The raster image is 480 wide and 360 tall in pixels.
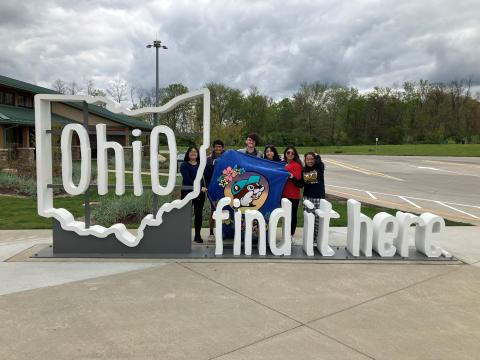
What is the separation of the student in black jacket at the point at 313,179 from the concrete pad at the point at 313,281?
1.32 meters

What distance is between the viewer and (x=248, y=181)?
636cm

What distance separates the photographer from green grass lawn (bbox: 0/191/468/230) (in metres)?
8.13

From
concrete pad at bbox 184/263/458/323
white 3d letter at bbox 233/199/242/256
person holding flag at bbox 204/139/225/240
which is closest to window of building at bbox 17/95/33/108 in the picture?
person holding flag at bbox 204/139/225/240

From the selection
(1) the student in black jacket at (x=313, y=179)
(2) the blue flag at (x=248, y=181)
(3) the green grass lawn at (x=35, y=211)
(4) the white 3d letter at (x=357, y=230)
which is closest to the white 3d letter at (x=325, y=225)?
(4) the white 3d letter at (x=357, y=230)

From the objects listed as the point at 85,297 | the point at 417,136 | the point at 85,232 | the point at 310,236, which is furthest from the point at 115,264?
the point at 417,136

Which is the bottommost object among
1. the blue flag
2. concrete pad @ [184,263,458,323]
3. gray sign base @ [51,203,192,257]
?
concrete pad @ [184,263,458,323]

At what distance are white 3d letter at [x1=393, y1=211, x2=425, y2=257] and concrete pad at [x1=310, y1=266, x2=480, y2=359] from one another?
4.15 feet

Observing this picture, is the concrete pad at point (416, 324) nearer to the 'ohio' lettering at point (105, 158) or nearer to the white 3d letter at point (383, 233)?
the white 3d letter at point (383, 233)

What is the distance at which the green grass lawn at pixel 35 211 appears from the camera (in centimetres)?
813

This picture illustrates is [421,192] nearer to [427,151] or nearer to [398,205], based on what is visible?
[398,205]

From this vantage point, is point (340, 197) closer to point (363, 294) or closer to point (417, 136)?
point (363, 294)

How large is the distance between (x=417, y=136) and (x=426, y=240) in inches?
2519

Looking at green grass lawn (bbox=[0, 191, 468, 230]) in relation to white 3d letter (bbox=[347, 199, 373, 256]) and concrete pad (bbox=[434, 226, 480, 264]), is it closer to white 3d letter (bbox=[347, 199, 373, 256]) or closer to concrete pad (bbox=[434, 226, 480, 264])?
concrete pad (bbox=[434, 226, 480, 264])

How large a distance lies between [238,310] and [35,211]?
293 inches
